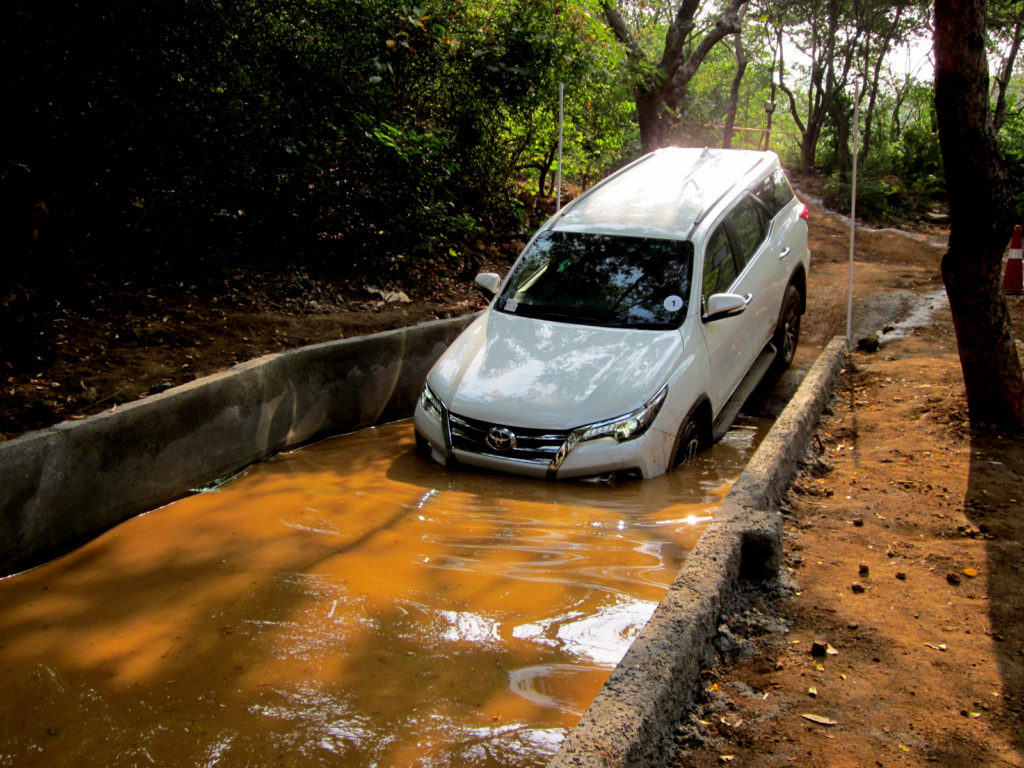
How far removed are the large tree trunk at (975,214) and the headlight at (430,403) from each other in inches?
135

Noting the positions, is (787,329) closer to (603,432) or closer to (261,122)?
(603,432)

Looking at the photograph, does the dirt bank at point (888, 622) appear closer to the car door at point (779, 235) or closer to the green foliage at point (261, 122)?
the car door at point (779, 235)

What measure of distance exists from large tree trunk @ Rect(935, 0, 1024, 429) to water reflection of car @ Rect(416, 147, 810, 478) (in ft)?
4.66

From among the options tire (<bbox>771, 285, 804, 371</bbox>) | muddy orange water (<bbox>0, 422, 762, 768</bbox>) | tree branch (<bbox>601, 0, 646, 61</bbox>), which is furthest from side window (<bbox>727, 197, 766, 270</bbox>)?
tree branch (<bbox>601, 0, 646, 61</bbox>)

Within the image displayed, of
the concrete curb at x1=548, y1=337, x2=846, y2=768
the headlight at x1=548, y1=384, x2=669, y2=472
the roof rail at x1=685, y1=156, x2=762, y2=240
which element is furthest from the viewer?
the roof rail at x1=685, y1=156, x2=762, y2=240

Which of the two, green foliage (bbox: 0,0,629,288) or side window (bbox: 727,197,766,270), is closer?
green foliage (bbox: 0,0,629,288)

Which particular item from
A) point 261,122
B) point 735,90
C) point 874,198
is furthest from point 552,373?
point 735,90

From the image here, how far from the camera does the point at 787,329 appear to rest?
26.5 ft

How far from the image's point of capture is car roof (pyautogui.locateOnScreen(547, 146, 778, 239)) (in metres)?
6.65

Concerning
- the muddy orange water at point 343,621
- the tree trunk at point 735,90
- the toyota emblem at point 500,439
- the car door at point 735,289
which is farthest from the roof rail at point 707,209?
the tree trunk at point 735,90

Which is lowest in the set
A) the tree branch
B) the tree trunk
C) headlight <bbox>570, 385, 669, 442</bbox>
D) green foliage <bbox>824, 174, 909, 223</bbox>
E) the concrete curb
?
the concrete curb

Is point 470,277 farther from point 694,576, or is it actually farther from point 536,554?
point 694,576

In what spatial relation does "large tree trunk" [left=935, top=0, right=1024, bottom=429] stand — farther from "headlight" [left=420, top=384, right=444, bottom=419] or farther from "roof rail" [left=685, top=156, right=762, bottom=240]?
Result: "headlight" [left=420, top=384, right=444, bottom=419]

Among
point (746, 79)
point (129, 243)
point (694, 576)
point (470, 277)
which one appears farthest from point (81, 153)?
point (746, 79)
